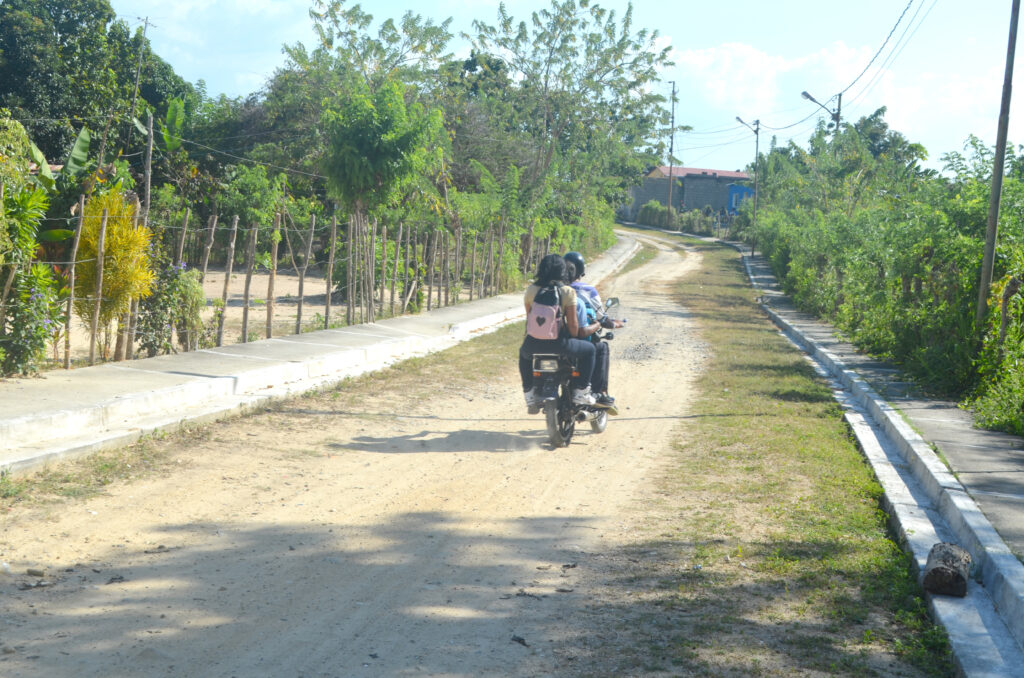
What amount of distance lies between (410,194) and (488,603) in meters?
15.1

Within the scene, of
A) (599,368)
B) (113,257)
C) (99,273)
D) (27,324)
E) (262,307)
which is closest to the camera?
(27,324)

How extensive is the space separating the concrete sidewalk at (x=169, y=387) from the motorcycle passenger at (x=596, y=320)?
332 centimetres

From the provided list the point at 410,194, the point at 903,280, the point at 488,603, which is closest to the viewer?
the point at 488,603

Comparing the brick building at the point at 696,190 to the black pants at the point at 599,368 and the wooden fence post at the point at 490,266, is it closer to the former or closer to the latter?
the wooden fence post at the point at 490,266

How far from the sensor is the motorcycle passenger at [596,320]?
875 cm

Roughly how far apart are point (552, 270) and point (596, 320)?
2.73 feet

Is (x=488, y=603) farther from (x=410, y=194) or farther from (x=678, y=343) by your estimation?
(x=410, y=194)

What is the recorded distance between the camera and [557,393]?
825 cm

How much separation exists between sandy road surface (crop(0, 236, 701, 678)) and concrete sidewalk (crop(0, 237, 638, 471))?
1.92 feet

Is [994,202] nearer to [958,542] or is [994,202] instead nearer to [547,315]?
[547,315]

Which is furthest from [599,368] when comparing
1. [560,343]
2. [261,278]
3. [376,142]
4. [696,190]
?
[696,190]

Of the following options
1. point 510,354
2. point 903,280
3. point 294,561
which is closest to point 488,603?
point 294,561

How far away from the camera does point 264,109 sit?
37719 millimetres

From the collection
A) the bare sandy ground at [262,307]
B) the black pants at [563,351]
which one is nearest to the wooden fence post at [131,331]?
the bare sandy ground at [262,307]
